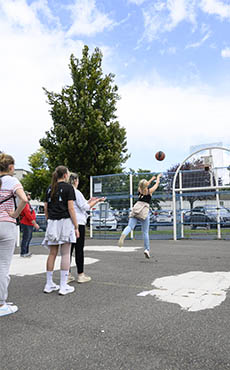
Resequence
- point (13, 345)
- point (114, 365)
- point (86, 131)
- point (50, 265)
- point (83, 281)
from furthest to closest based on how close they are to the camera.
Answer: point (86, 131), point (83, 281), point (50, 265), point (13, 345), point (114, 365)

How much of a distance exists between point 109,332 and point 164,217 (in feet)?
37.8

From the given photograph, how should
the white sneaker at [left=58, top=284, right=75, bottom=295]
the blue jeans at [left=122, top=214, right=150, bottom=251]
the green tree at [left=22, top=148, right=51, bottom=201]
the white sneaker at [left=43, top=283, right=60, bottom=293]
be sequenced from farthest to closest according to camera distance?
the green tree at [left=22, top=148, right=51, bottom=201]
the blue jeans at [left=122, top=214, right=150, bottom=251]
the white sneaker at [left=43, top=283, right=60, bottom=293]
the white sneaker at [left=58, top=284, right=75, bottom=295]

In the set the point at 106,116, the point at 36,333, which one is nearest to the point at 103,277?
the point at 36,333

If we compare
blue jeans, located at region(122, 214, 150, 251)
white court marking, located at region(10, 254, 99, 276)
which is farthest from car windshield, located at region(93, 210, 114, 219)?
blue jeans, located at region(122, 214, 150, 251)

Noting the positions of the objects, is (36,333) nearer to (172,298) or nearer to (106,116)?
(172,298)

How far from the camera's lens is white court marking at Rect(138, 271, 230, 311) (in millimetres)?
4047

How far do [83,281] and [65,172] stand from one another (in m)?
1.75

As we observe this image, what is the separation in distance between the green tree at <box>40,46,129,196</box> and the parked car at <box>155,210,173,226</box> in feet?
23.4

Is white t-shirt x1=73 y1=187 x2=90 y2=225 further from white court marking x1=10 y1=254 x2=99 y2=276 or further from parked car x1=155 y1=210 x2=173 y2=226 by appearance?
parked car x1=155 y1=210 x2=173 y2=226

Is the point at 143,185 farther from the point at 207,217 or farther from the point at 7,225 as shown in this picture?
the point at 207,217

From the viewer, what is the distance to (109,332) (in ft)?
10.4

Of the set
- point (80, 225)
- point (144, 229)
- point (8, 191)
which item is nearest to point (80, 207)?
point (80, 225)

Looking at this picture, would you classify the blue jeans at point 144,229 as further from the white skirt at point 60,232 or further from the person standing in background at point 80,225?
the white skirt at point 60,232

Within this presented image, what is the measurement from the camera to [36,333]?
10.5ft
